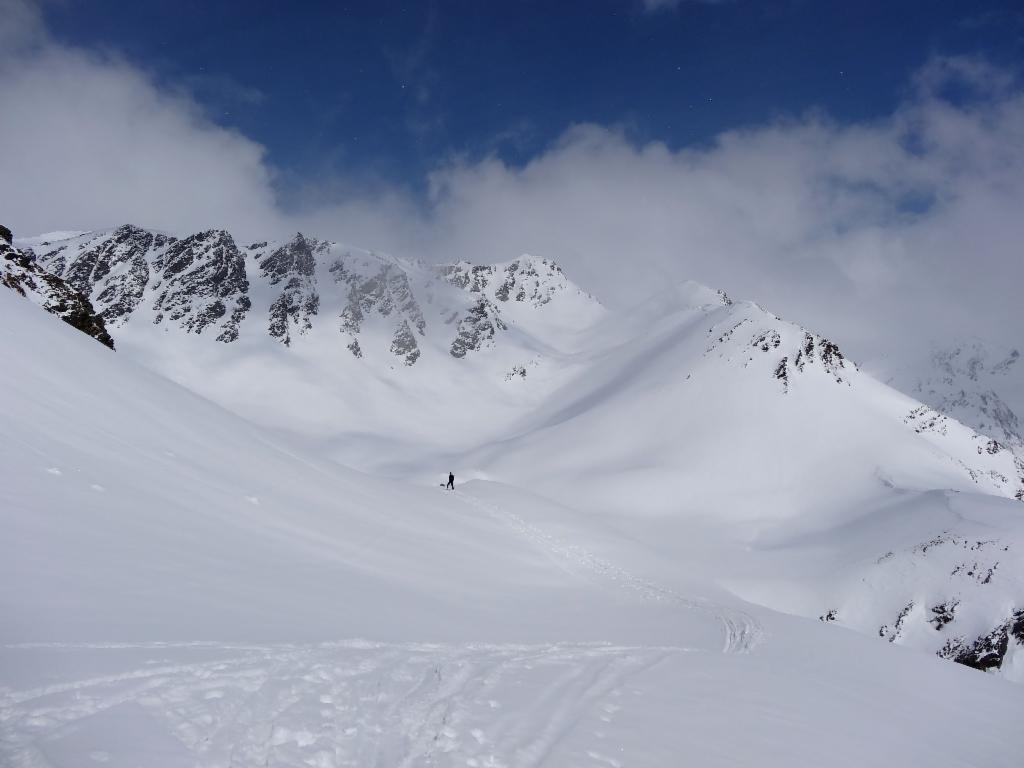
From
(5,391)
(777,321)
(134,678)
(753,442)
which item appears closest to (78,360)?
(5,391)

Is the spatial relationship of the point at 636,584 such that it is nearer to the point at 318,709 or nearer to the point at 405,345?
the point at 318,709

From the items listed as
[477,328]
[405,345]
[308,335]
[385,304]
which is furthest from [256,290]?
[477,328]

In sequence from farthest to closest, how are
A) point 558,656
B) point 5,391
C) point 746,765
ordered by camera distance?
point 5,391 → point 558,656 → point 746,765

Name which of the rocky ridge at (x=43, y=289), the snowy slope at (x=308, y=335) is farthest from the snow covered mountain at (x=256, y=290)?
the rocky ridge at (x=43, y=289)

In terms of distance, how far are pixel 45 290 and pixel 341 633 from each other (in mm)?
40643

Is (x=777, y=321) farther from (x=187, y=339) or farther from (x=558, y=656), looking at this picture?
(x=187, y=339)

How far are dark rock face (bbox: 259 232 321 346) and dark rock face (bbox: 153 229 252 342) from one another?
26.9ft

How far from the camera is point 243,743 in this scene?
5484 mm

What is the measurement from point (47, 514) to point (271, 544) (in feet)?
15.5

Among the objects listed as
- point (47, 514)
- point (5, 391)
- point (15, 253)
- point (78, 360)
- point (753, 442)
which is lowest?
point (47, 514)

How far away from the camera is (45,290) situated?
36.4m

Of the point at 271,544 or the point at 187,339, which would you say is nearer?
the point at 271,544

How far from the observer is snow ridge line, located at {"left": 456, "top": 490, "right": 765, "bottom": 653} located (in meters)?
18.4

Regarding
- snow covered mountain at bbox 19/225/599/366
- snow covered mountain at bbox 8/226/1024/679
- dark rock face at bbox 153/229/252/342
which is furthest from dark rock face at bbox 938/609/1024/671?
dark rock face at bbox 153/229/252/342
